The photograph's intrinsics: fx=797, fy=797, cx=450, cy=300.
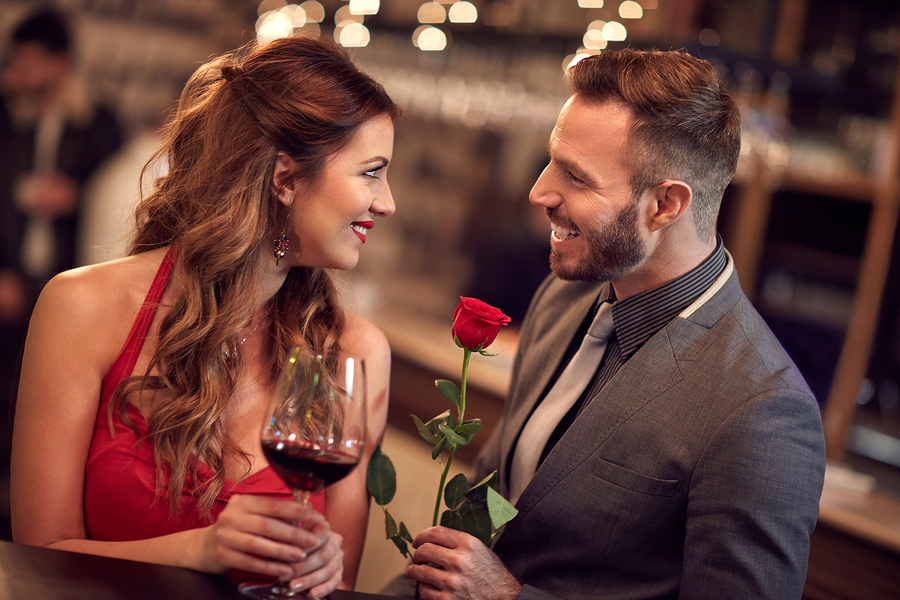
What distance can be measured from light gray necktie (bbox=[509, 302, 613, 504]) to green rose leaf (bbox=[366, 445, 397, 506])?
15.4 inches

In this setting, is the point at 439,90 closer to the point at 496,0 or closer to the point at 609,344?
the point at 496,0

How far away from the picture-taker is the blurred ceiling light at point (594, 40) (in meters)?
3.08

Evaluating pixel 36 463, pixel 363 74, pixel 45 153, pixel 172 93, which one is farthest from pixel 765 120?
pixel 172 93

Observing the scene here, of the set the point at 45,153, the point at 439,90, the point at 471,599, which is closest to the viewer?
the point at 471,599

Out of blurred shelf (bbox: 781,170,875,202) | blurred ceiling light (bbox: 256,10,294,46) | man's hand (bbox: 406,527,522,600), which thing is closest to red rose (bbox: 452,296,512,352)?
man's hand (bbox: 406,527,522,600)

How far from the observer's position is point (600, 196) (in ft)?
5.44

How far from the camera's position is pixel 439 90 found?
4.30m

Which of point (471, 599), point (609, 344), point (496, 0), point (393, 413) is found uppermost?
point (496, 0)

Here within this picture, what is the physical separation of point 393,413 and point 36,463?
9.35 ft

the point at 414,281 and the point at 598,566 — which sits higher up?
the point at 598,566

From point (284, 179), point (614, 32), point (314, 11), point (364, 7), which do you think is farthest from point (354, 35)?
point (284, 179)

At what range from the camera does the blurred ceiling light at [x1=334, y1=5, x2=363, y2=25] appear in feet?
15.5

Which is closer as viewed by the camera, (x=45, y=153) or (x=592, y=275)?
(x=592, y=275)

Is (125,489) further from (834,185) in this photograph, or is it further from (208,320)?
(834,185)
